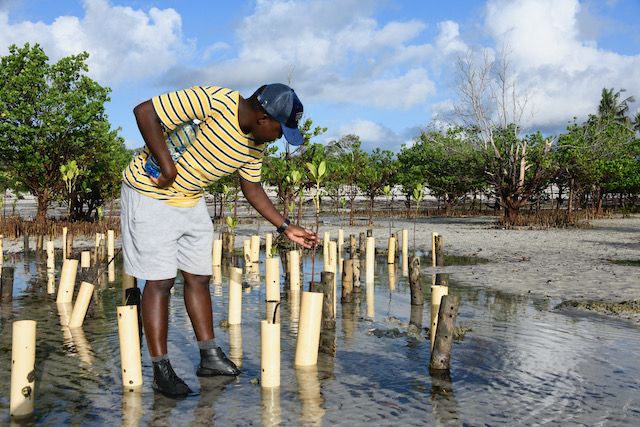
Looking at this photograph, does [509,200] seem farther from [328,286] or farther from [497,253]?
[328,286]

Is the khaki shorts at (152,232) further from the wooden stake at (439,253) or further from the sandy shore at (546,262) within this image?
the wooden stake at (439,253)

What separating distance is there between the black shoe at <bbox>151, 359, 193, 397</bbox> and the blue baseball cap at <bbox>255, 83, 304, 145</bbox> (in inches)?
72.1

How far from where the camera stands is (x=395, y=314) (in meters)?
7.28

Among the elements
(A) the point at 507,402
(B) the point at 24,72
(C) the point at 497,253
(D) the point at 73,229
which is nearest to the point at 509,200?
(C) the point at 497,253

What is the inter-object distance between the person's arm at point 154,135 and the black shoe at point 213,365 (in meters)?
1.49

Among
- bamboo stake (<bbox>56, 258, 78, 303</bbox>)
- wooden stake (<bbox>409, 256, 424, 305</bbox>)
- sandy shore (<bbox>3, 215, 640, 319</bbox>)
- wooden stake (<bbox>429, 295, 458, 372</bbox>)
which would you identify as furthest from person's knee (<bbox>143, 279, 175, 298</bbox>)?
sandy shore (<bbox>3, 215, 640, 319</bbox>)

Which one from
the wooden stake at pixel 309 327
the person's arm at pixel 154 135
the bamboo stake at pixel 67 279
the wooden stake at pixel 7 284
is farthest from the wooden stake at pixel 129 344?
the wooden stake at pixel 7 284

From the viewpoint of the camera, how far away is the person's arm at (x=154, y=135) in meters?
3.39

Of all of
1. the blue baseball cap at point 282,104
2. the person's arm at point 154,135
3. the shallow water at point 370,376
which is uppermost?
the blue baseball cap at point 282,104

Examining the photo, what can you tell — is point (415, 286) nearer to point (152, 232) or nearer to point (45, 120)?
point (152, 232)

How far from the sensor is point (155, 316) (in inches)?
147

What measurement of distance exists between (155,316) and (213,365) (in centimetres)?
73

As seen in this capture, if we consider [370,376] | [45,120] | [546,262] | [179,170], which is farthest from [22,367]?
[45,120]

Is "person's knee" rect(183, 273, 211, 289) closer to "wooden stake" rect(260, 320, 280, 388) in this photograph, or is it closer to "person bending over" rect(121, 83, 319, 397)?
"person bending over" rect(121, 83, 319, 397)
